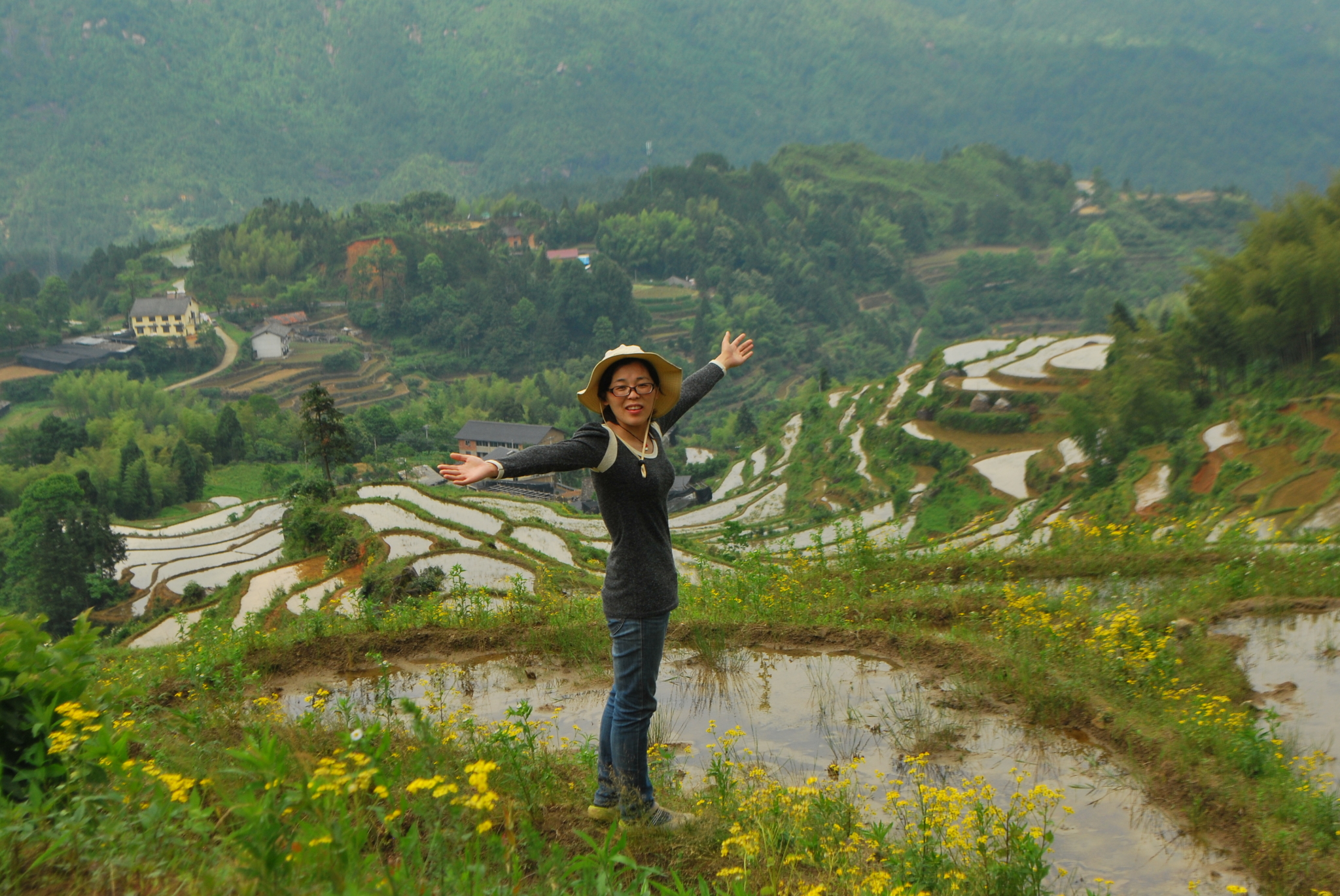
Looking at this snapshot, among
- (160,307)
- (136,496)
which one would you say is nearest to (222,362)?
(160,307)

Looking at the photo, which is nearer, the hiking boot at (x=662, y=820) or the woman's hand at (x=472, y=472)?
the woman's hand at (x=472, y=472)

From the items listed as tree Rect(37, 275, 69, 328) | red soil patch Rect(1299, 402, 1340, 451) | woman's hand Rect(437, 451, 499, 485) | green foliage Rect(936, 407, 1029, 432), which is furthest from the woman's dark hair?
tree Rect(37, 275, 69, 328)

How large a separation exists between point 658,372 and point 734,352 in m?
0.85

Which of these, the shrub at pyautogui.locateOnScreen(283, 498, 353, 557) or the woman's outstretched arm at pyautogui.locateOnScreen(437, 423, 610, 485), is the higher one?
the woman's outstretched arm at pyautogui.locateOnScreen(437, 423, 610, 485)

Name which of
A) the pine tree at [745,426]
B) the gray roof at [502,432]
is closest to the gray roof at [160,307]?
the gray roof at [502,432]

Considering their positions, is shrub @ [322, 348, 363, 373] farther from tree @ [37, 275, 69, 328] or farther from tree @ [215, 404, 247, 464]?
tree @ [37, 275, 69, 328]

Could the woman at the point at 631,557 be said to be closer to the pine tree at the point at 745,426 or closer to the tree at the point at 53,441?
the pine tree at the point at 745,426

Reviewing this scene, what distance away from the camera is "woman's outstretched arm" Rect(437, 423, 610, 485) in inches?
109

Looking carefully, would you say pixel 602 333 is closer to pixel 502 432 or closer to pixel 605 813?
pixel 502 432

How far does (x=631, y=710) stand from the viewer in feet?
10.2

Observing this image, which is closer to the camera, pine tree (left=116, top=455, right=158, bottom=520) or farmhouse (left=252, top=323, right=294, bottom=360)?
pine tree (left=116, top=455, right=158, bottom=520)

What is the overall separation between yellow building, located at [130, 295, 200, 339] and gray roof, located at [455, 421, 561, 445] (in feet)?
111

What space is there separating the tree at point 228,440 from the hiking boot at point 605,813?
50.7 meters

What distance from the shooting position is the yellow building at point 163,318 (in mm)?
70438
